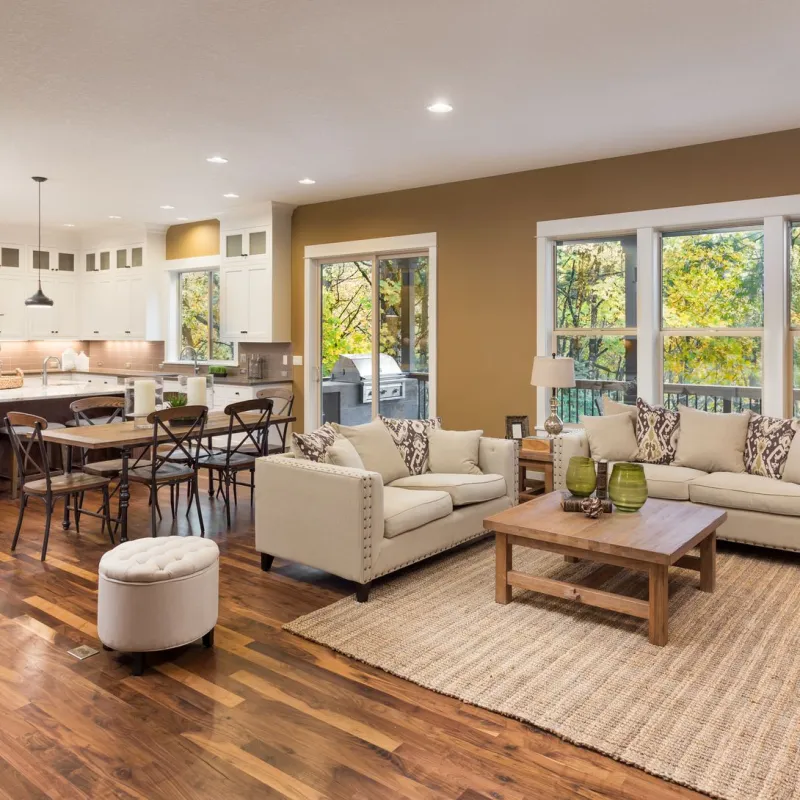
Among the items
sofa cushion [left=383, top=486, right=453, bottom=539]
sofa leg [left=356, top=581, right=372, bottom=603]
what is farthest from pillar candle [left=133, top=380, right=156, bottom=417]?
sofa leg [left=356, top=581, right=372, bottom=603]

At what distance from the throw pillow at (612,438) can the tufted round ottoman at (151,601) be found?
3.11 meters

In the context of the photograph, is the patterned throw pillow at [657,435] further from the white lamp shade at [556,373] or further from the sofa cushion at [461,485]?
the sofa cushion at [461,485]

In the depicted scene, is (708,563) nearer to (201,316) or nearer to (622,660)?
(622,660)

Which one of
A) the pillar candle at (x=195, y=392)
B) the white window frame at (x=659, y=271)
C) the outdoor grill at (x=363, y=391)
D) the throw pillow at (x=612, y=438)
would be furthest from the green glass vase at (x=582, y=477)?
the outdoor grill at (x=363, y=391)

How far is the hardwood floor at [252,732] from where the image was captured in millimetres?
2127

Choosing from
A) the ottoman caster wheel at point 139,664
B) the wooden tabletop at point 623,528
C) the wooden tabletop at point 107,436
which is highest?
the wooden tabletop at point 107,436

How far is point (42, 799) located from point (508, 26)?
3.50 m

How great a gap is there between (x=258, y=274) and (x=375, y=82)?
403 cm

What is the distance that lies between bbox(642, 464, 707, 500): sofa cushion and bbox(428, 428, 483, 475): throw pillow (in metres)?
1.10

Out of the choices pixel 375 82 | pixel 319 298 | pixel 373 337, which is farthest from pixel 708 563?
pixel 319 298

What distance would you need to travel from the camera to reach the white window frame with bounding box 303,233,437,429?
6.77 meters

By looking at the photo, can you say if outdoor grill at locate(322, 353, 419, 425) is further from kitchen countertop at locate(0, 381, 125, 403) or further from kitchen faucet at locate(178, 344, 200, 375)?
kitchen countertop at locate(0, 381, 125, 403)

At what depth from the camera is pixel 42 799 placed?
2.05 meters

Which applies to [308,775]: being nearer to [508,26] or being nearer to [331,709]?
[331,709]
